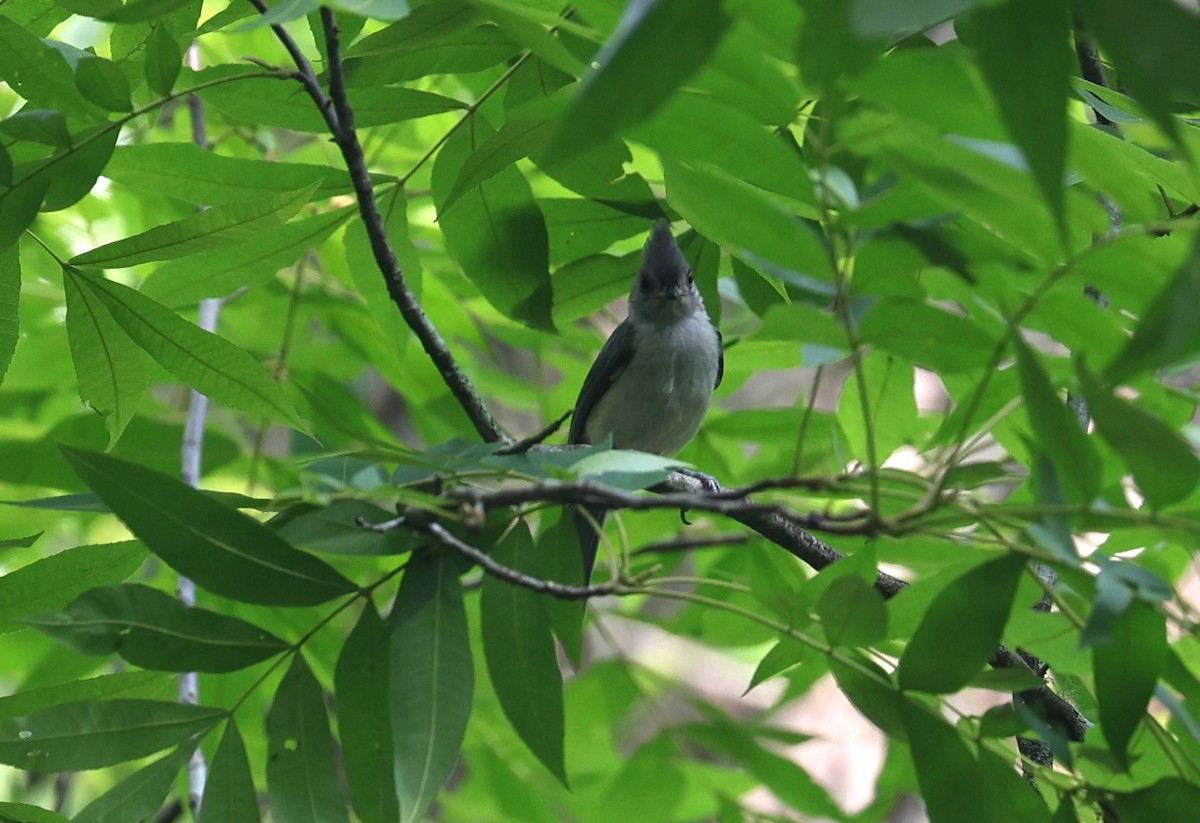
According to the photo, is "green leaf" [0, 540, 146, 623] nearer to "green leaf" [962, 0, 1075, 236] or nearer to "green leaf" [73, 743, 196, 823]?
"green leaf" [73, 743, 196, 823]

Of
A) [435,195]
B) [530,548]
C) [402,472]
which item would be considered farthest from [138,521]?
[435,195]

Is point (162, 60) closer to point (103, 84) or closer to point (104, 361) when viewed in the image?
point (103, 84)

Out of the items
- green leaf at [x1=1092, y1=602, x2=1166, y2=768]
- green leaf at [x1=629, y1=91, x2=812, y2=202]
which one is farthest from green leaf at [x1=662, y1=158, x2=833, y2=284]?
green leaf at [x1=1092, y1=602, x2=1166, y2=768]

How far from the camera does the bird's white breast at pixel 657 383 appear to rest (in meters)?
2.95

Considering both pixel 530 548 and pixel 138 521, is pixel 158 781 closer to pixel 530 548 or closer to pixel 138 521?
pixel 138 521

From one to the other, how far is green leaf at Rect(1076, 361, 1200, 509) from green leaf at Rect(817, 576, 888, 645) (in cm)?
27

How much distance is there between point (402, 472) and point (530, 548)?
24 centimetres

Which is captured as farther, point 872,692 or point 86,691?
point 86,691

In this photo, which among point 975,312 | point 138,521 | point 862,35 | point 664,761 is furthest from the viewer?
point 664,761

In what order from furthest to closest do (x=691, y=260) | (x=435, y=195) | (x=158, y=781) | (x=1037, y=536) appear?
(x=691, y=260)
(x=435, y=195)
(x=158, y=781)
(x=1037, y=536)

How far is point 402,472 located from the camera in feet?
3.88

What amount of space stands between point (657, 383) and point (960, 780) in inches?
77.7

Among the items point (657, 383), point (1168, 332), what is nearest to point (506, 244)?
point (1168, 332)

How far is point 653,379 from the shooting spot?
3.04 m
